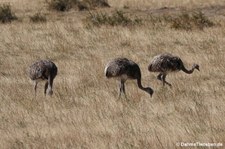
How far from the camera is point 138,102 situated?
11.2m

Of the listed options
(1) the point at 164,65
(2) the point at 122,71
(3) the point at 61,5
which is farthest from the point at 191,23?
(3) the point at 61,5

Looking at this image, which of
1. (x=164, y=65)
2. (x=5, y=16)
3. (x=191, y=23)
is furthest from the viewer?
(x=5, y=16)

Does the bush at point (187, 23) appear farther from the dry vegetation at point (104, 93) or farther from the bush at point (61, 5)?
the bush at point (61, 5)

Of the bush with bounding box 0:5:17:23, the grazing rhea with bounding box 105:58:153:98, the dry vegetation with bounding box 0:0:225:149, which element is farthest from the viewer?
the bush with bounding box 0:5:17:23

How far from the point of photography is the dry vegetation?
862 cm

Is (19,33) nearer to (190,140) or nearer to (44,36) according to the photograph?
(44,36)

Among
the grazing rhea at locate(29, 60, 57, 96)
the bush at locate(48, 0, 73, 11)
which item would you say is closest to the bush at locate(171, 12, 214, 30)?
the bush at locate(48, 0, 73, 11)

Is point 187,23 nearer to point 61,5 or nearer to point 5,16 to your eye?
point 5,16

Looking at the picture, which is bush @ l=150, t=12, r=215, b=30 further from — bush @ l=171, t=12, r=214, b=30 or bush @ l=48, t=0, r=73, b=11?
bush @ l=48, t=0, r=73, b=11

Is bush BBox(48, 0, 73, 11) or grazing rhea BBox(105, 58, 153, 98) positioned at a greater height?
grazing rhea BBox(105, 58, 153, 98)

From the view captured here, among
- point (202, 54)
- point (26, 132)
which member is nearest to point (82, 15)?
point (202, 54)

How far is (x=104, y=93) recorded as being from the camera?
12.0 meters

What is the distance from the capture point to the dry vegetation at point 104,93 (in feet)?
28.3

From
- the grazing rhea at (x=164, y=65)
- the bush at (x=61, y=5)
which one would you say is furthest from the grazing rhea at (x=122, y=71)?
the bush at (x=61, y=5)
